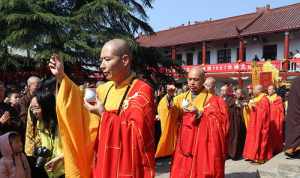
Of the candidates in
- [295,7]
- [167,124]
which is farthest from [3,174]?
[295,7]

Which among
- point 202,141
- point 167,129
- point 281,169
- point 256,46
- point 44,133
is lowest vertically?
point 281,169

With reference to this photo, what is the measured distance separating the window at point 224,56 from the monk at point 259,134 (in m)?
18.9

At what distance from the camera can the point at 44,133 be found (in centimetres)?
326

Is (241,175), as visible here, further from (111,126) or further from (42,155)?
(111,126)

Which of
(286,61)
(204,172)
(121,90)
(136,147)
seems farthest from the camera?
(286,61)

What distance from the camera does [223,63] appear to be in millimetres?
26734

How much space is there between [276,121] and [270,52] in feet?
53.8

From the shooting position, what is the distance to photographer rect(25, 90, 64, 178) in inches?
125

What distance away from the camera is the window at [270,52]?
2420 cm

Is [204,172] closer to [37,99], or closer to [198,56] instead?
[37,99]

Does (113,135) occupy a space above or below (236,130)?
above

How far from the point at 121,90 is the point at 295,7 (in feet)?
78.7

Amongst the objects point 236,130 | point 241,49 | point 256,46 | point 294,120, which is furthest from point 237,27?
point 294,120

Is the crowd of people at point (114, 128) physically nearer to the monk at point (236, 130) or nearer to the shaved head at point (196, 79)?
the shaved head at point (196, 79)
